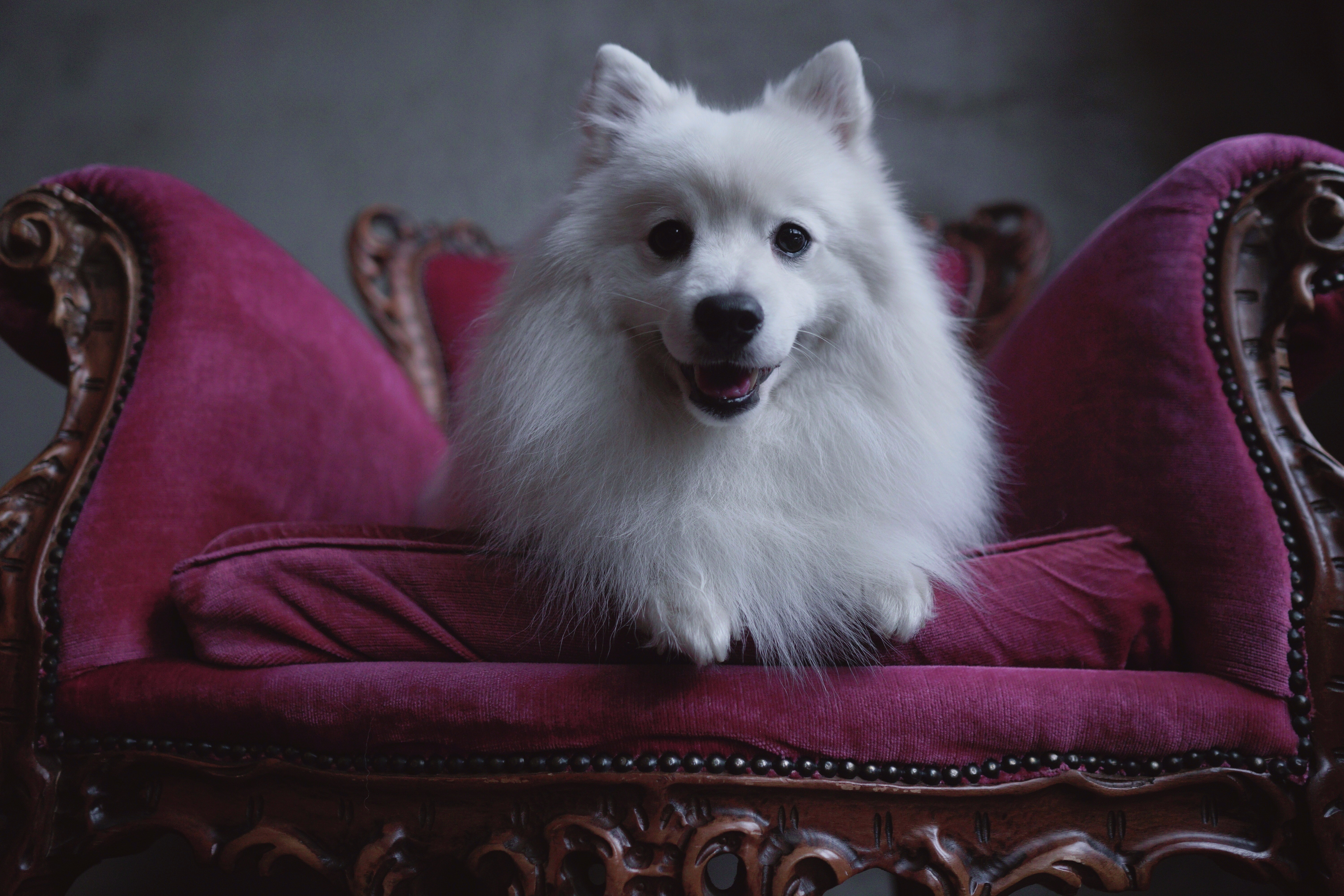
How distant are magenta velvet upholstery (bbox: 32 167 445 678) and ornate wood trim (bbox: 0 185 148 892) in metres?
0.03

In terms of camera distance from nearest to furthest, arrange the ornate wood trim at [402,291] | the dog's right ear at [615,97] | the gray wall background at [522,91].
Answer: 1. the dog's right ear at [615,97]
2. the ornate wood trim at [402,291]
3. the gray wall background at [522,91]

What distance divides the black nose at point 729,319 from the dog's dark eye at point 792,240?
0.23 meters

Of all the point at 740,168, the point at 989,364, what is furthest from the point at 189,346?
the point at 989,364

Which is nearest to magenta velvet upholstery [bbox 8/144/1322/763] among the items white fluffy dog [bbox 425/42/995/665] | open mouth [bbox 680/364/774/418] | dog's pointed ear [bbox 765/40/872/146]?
white fluffy dog [bbox 425/42/995/665]

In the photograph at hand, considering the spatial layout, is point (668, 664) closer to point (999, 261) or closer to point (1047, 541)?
point (1047, 541)

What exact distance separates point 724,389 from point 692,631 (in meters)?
0.36

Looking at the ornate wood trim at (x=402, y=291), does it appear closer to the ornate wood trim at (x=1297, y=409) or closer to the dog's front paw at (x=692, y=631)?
the dog's front paw at (x=692, y=631)

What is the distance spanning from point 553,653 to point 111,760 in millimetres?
643

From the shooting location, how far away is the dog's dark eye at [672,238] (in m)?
1.20

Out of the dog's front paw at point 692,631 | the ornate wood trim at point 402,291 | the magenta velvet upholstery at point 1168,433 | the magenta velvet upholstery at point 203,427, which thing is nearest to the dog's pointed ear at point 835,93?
the magenta velvet upholstery at point 1168,433

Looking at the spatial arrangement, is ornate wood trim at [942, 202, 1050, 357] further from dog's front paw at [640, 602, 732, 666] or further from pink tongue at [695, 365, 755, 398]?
dog's front paw at [640, 602, 732, 666]

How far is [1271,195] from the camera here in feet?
3.95

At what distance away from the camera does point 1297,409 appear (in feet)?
3.77

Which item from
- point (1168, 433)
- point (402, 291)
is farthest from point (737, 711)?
point (402, 291)
